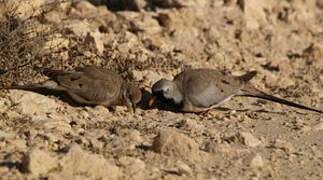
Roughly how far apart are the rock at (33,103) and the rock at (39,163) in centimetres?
154

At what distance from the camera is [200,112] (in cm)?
866

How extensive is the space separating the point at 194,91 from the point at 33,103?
5.50 ft

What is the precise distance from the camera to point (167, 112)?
8.56 m

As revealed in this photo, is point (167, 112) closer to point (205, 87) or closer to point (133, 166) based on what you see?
point (205, 87)

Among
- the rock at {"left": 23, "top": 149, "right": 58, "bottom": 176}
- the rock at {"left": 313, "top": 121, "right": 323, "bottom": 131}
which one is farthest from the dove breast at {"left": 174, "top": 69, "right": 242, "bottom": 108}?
the rock at {"left": 23, "top": 149, "right": 58, "bottom": 176}

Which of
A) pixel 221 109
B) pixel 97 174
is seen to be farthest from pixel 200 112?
pixel 97 174

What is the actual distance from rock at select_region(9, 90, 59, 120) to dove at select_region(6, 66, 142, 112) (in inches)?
4.8

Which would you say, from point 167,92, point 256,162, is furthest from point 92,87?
point 256,162

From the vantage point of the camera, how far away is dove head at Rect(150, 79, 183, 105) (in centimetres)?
848

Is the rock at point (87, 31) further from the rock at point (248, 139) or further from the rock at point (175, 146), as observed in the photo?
the rock at point (175, 146)

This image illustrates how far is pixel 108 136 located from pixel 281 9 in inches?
253

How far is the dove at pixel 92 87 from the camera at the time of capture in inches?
323

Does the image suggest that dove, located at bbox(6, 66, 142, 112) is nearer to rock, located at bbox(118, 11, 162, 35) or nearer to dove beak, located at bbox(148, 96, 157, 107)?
dove beak, located at bbox(148, 96, 157, 107)

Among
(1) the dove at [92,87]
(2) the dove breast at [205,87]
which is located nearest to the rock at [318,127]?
(2) the dove breast at [205,87]
